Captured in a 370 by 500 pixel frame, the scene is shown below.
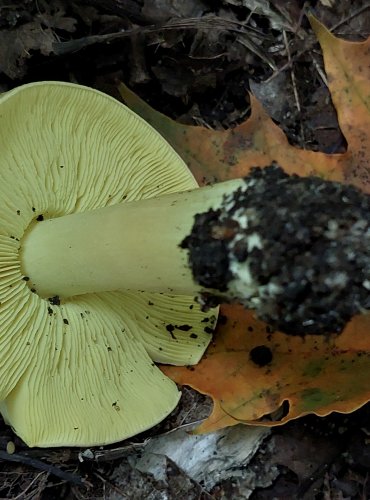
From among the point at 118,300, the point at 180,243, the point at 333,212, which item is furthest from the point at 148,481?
the point at 333,212

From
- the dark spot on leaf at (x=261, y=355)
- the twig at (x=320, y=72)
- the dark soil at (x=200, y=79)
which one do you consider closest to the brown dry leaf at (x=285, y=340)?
the dark spot on leaf at (x=261, y=355)

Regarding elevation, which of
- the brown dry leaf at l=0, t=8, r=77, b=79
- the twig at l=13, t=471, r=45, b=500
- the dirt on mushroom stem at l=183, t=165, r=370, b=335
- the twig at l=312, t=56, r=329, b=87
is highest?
the brown dry leaf at l=0, t=8, r=77, b=79

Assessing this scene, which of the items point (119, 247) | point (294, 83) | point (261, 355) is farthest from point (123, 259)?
point (294, 83)

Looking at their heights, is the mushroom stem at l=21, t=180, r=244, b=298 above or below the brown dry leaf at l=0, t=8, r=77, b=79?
below

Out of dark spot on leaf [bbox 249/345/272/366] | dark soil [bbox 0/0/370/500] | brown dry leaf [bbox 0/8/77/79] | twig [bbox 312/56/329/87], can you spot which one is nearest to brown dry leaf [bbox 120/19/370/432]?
dark spot on leaf [bbox 249/345/272/366]

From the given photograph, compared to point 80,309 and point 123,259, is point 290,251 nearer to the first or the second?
point 123,259

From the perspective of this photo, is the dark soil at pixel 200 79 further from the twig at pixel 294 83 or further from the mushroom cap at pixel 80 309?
the mushroom cap at pixel 80 309

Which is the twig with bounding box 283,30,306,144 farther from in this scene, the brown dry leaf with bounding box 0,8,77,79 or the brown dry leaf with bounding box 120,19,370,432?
the brown dry leaf with bounding box 0,8,77,79
